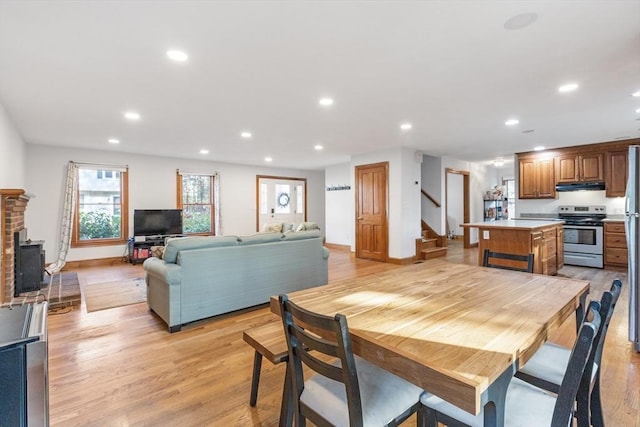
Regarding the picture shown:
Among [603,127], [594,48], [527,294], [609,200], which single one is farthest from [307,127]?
[609,200]

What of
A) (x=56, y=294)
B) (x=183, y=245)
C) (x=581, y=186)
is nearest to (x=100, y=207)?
(x=56, y=294)

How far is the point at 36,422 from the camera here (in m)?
0.90

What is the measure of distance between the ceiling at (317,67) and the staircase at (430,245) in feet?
9.02

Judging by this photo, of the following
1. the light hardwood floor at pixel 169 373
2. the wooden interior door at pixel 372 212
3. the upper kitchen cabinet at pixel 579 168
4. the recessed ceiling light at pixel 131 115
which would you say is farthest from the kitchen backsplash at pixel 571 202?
the recessed ceiling light at pixel 131 115

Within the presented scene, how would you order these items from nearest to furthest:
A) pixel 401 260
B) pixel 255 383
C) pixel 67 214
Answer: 1. pixel 255 383
2. pixel 67 214
3. pixel 401 260

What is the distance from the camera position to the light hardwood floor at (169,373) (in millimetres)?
1843

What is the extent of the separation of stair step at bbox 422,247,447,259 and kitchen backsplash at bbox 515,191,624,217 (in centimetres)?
192

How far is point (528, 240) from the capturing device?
173 inches

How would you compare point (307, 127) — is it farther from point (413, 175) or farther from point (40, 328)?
point (40, 328)

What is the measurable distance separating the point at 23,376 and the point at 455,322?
57.1 inches

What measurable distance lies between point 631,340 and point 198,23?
4.23 metres

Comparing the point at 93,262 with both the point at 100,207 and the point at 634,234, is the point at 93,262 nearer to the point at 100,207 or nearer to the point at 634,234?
the point at 100,207

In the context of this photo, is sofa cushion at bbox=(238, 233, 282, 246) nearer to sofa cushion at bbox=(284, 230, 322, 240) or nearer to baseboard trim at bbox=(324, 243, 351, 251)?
sofa cushion at bbox=(284, 230, 322, 240)

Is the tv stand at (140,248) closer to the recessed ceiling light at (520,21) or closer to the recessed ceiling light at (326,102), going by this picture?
the recessed ceiling light at (326,102)
